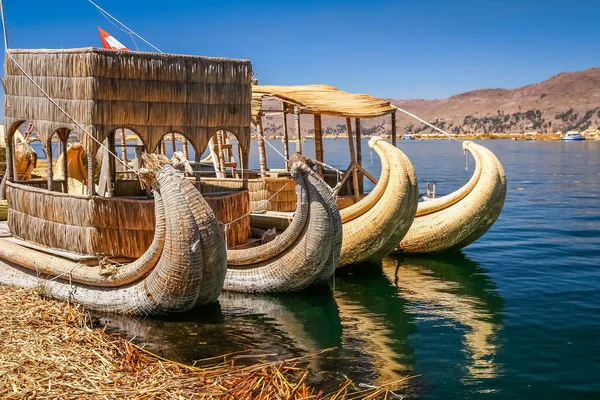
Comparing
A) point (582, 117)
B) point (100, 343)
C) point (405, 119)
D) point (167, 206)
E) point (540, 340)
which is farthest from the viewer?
point (405, 119)

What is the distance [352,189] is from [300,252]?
5.83 metres

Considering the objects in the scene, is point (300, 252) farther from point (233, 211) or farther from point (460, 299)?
point (460, 299)

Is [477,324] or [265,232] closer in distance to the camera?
[477,324]

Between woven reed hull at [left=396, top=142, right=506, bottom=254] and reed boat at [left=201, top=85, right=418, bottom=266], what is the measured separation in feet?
5.55

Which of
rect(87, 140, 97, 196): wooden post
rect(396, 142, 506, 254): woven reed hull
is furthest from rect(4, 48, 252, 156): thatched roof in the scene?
rect(396, 142, 506, 254): woven reed hull

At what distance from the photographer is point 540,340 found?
10.4m

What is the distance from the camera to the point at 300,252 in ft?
37.5

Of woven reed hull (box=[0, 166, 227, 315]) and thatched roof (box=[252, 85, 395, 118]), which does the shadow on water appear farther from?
thatched roof (box=[252, 85, 395, 118])

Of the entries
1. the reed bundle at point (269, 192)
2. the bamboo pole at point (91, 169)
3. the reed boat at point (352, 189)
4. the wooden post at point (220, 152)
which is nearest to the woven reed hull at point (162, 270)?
the bamboo pole at point (91, 169)

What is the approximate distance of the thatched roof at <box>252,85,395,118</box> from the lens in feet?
49.2

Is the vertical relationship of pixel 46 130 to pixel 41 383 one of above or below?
above

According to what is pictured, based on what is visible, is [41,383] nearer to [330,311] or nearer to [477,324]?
[330,311]

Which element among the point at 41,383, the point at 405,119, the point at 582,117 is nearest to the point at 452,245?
the point at 41,383

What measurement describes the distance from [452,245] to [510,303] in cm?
372
